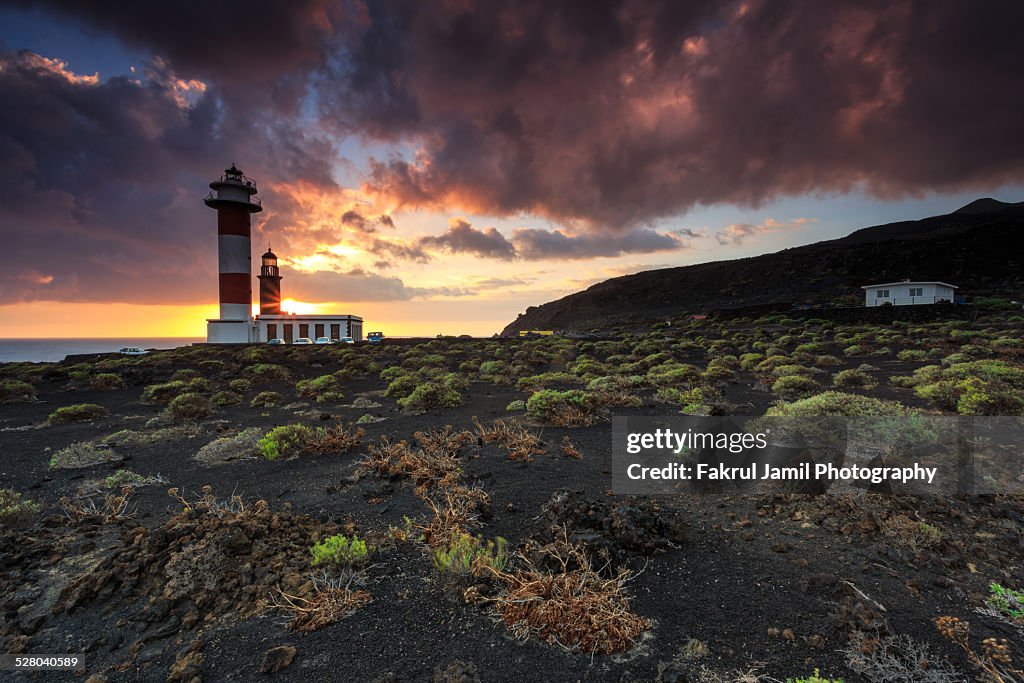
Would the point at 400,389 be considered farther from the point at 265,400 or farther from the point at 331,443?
the point at 331,443

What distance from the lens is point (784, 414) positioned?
322 inches

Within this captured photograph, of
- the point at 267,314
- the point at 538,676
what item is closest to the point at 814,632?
the point at 538,676

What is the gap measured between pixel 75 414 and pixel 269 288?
129 ft

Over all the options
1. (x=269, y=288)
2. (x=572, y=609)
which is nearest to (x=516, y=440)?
(x=572, y=609)

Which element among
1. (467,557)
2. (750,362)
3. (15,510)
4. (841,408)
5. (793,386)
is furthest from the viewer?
(750,362)

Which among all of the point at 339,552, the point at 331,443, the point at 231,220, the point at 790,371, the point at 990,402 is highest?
the point at 231,220

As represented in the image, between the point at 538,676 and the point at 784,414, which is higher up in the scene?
the point at 784,414

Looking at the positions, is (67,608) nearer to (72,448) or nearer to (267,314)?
(72,448)

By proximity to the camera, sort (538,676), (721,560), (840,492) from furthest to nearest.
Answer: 1. (840,492)
2. (721,560)
3. (538,676)

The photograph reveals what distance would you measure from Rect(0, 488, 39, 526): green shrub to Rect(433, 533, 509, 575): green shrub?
15.9 ft

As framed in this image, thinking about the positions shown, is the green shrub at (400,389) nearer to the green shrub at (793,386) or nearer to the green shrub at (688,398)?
the green shrub at (688,398)

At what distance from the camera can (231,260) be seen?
129 feet

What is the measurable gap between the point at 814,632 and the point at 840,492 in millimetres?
2507

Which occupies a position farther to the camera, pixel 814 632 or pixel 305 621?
pixel 305 621
